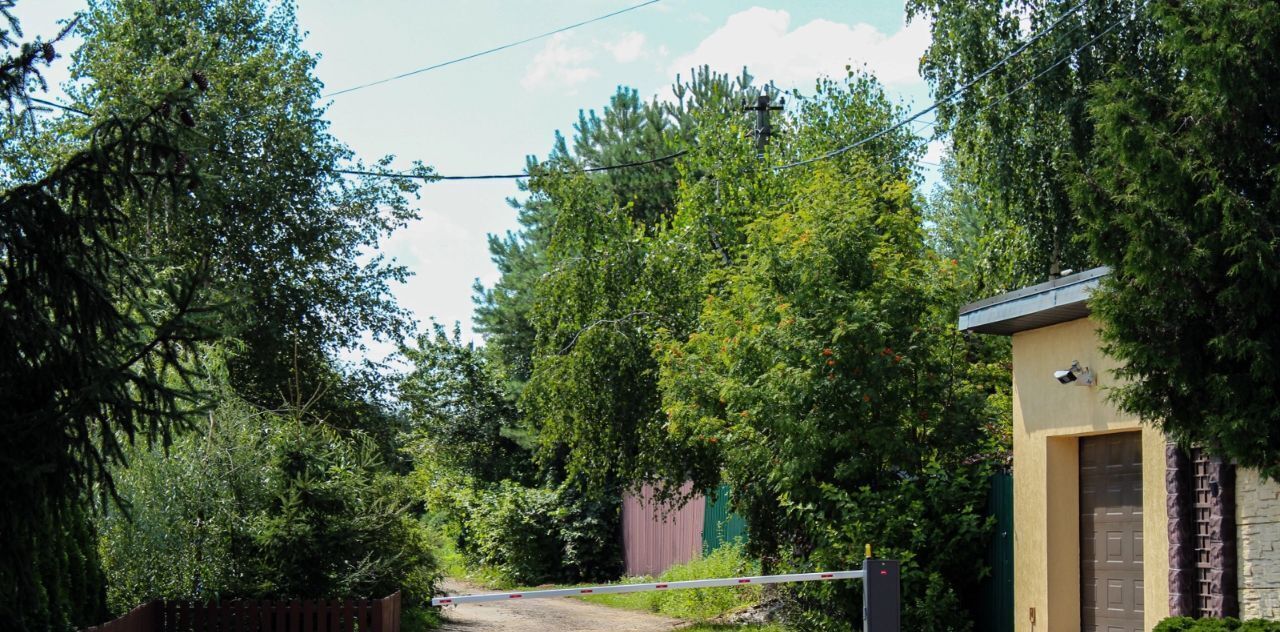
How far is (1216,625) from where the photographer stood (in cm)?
911

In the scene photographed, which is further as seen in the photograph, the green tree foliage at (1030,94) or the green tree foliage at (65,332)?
the green tree foliage at (1030,94)

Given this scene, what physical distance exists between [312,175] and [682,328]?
12.3 metres

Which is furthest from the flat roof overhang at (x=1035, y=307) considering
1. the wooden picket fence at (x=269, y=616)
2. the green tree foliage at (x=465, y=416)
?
the green tree foliage at (x=465, y=416)

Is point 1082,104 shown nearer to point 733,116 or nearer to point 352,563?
point 733,116

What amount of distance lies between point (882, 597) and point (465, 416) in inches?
1054

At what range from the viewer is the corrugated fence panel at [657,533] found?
80.5 ft

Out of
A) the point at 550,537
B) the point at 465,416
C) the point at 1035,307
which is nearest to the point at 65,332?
the point at 1035,307

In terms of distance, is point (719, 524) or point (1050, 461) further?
point (719, 524)

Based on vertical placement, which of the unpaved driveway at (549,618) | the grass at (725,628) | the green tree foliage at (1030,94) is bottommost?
the unpaved driveway at (549,618)

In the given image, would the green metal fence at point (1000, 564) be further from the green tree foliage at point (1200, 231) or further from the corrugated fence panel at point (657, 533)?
the corrugated fence panel at point (657, 533)

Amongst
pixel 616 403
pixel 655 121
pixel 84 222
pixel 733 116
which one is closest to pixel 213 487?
pixel 84 222

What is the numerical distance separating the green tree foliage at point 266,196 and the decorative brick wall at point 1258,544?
21499 mm

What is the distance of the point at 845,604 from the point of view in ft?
47.5

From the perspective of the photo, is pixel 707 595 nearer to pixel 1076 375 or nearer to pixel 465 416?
pixel 1076 375
